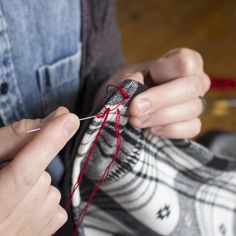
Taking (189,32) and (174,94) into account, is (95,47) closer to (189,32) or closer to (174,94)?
(174,94)

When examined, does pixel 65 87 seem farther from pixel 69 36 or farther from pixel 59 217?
pixel 59 217

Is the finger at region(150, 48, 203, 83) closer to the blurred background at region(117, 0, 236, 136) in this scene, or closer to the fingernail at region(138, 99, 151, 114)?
the fingernail at region(138, 99, 151, 114)

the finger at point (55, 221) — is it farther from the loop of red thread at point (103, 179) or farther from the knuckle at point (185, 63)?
the knuckle at point (185, 63)

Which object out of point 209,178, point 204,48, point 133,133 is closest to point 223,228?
point 209,178

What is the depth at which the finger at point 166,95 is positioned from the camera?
505mm

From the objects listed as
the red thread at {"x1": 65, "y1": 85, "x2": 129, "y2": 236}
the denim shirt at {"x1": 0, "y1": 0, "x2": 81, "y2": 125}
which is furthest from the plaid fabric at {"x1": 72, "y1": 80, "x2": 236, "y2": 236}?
the denim shirt at {"x1": 0, "y1": 0, "x2": 81, "y2": 125}

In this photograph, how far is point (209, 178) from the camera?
663 millimetres

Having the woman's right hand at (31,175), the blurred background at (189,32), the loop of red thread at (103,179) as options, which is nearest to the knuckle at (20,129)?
the woman's right hand at (31,175)

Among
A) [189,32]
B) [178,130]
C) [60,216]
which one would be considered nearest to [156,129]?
[178,130]

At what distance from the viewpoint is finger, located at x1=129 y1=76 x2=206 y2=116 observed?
0.50 metres

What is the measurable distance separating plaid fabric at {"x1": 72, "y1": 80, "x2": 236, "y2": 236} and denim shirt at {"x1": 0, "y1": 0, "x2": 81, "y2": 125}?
17 centimetres

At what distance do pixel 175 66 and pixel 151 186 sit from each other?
0.17m

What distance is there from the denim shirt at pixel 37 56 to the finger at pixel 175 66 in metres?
0.17

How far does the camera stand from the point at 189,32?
1.98 m
